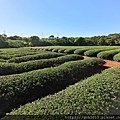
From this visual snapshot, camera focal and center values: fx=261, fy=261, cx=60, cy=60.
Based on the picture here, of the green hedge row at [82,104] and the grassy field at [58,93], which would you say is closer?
the green hedge row at [82,104]

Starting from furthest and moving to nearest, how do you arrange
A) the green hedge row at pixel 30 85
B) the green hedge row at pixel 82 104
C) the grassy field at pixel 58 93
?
1. the green hedge row at pixel 30 85
2. the grassy field at pixel 58 93
3. the green hedge row at pixel 82 104

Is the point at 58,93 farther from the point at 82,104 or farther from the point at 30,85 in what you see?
the point at 82,104

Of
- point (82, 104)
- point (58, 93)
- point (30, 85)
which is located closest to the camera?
point (82, 104)

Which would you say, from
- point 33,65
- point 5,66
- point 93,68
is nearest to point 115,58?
point 93,68

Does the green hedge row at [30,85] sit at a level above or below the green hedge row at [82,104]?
below

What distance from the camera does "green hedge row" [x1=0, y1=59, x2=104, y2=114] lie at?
955 centimetres

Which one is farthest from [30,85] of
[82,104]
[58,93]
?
[82,104]

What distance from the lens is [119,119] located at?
276 inches

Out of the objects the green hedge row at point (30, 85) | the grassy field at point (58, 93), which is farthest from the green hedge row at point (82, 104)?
the green hedge row at point (30, 85)

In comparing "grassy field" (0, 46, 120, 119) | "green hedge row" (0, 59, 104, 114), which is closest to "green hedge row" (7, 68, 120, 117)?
"grassy field" (0, 46, 120, 119)

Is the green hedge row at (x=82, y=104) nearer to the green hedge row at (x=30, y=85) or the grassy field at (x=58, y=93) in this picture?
the grassy field at (x=58, y=93)

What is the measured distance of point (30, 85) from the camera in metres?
10.6

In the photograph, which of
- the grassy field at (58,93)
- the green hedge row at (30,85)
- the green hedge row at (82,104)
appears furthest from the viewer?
the green hedge row at (30,85)

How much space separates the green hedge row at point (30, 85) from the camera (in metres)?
9.55
